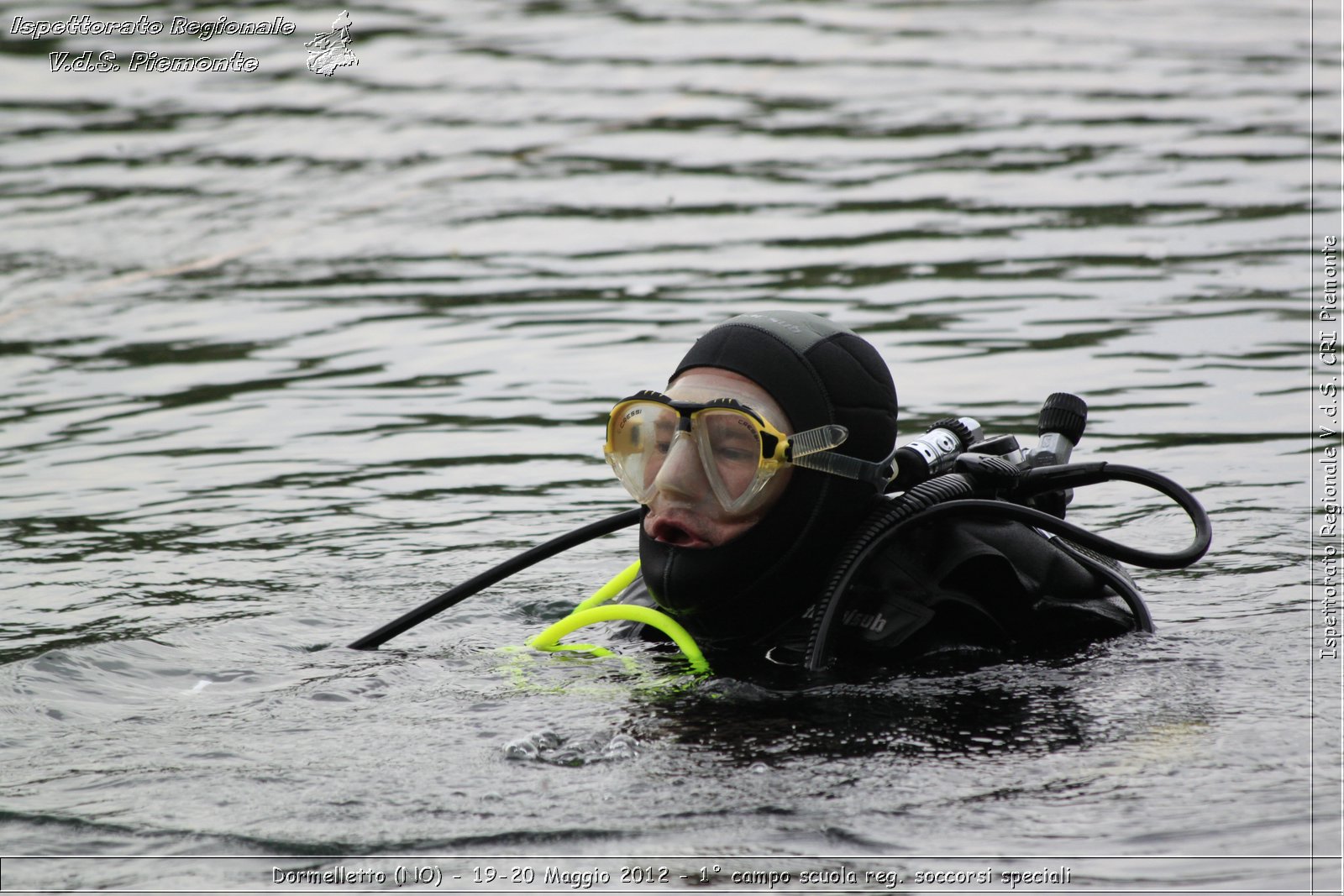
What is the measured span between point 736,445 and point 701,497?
0.14m

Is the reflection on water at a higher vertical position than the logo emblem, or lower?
lower

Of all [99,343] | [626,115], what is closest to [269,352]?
[99,343]

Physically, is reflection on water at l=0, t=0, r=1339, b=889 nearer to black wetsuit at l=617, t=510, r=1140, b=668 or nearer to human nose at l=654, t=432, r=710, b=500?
black wetsuit at l=617, t=510, r=1140, b=668

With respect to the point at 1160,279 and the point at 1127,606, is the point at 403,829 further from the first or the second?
the point at 1160,279

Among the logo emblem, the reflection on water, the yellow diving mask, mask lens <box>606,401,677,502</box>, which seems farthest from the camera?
the logo emblem

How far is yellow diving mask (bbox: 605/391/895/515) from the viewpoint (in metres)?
3.59

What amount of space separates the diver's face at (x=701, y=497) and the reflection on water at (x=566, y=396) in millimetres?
342

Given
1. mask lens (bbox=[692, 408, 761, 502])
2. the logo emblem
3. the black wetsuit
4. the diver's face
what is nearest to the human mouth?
the diver's face

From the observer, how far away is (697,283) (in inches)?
344

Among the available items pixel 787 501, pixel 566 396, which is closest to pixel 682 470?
pixel 787 501

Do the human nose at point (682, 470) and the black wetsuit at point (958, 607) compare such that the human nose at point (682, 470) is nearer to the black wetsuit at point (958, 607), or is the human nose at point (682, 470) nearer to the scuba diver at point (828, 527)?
the scuba diver at point (828, 527)

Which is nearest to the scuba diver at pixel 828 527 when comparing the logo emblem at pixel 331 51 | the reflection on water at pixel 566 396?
the reflection on water at pixel 566 396

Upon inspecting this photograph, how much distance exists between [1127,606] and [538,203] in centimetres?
743

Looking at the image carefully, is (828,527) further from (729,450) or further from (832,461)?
(729,450)
